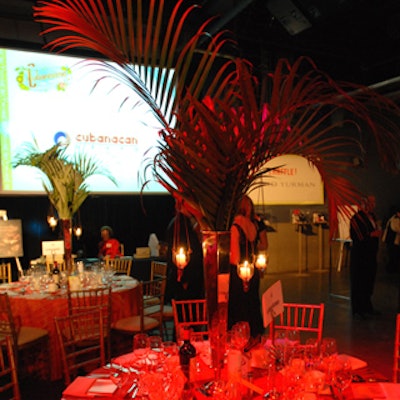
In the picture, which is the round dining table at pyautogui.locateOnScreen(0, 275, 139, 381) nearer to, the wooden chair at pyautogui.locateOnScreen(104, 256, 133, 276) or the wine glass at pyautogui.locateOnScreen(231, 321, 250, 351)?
the wooden chair at pyautogui.locateOnScreen(104, 256, 133, 276)

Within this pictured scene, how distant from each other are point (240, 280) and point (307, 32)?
548cm

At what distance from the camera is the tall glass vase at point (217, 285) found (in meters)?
1.86

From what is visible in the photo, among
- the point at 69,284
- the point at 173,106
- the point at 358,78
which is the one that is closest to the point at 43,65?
the point at 69,284

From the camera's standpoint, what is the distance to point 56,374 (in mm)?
3926

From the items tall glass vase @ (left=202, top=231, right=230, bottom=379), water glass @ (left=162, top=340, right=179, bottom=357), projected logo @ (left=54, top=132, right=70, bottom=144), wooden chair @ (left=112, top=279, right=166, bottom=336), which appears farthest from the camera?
projected logo @ (left=54, top=132, right=70, bottom=144)

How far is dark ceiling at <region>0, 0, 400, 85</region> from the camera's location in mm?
5434

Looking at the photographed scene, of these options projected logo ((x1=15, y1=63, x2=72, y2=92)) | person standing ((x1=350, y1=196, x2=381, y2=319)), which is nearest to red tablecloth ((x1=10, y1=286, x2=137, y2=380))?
projected logo ((x1=15, y1=63, x2=72, y2=92))

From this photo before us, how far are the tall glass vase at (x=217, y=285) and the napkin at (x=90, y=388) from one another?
0.54m

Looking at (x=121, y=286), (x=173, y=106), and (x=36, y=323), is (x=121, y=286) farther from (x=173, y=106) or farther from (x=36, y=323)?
(x=173, y=106)

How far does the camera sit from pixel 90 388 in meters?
1.97

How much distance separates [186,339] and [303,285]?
20.1 feet

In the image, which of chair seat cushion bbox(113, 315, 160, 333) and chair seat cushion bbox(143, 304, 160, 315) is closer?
chair seat cushion bbox(113, 315, 160, 333)

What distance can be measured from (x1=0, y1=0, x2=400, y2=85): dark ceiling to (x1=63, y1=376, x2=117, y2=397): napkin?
179 inches

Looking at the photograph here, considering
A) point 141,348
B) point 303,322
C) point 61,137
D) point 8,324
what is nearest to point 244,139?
point 141,348
